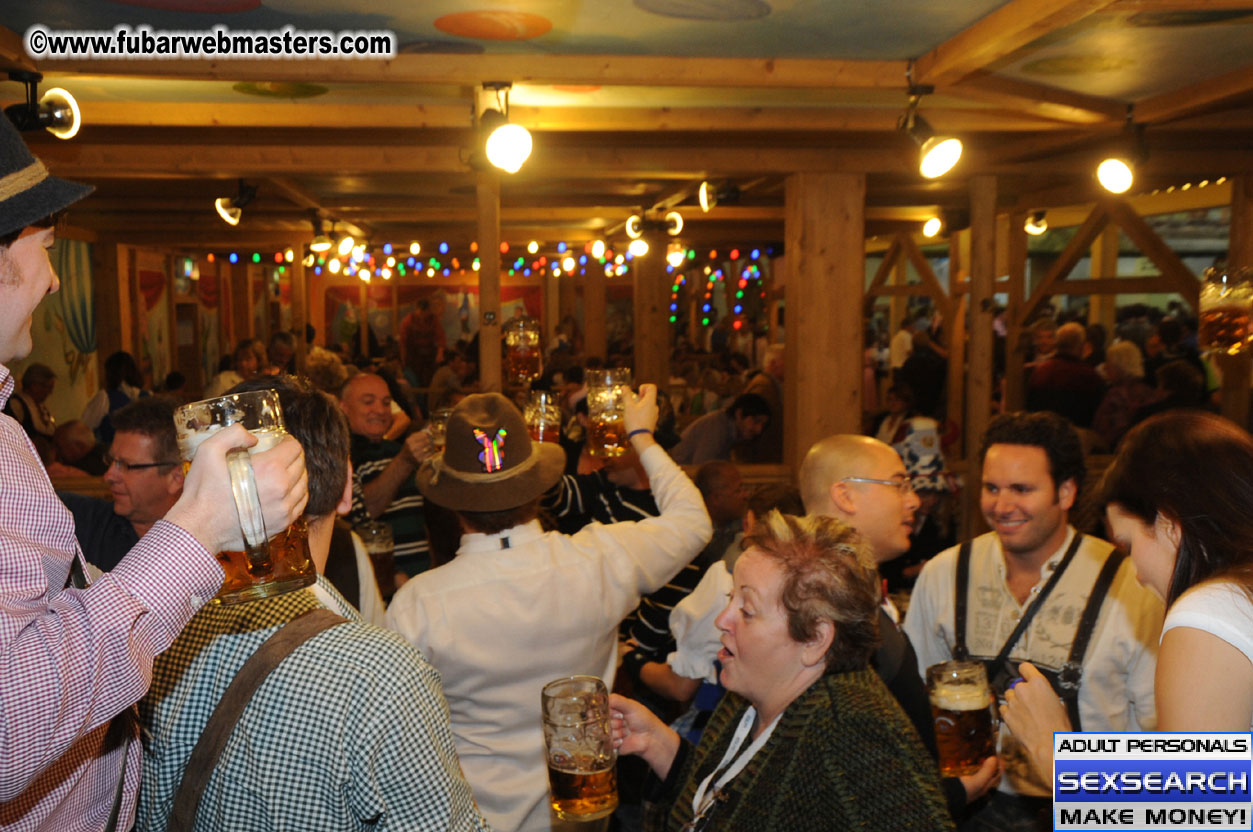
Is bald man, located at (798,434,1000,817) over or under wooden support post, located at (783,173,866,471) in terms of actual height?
under

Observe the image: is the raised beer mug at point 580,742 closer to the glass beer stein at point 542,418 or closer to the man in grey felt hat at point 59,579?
the man in grey felt hat at point 59,579

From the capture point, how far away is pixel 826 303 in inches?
241

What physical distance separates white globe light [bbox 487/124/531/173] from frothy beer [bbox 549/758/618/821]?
9.92 ft

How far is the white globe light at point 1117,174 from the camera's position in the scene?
5.11m

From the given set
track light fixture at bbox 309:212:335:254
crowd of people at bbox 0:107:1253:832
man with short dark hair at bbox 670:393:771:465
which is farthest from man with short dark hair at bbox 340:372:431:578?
track light fixture at bbox 309:212:335:254

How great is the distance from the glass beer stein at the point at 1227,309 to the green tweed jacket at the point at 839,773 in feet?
5.65

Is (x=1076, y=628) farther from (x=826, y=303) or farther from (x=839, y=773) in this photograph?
(x=826, y=303)

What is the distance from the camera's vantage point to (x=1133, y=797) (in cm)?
155

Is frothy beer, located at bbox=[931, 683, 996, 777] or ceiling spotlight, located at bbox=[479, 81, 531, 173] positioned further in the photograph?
ceiling spotlight, located at bbox=[479, 81, 531, 173]

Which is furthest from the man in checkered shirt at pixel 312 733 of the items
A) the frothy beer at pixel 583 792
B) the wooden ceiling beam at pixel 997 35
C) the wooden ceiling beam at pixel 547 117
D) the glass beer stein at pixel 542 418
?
the wooden ceiling beam at pixel 547 117

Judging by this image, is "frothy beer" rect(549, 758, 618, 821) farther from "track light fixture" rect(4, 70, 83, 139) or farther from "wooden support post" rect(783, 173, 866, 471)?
"wooden support post" rect(783, 173, 866, 471)

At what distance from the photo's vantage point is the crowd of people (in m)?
0.98

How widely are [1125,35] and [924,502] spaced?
2.00 metres

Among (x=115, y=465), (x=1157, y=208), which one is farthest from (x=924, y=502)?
(x=1157, y=208)
